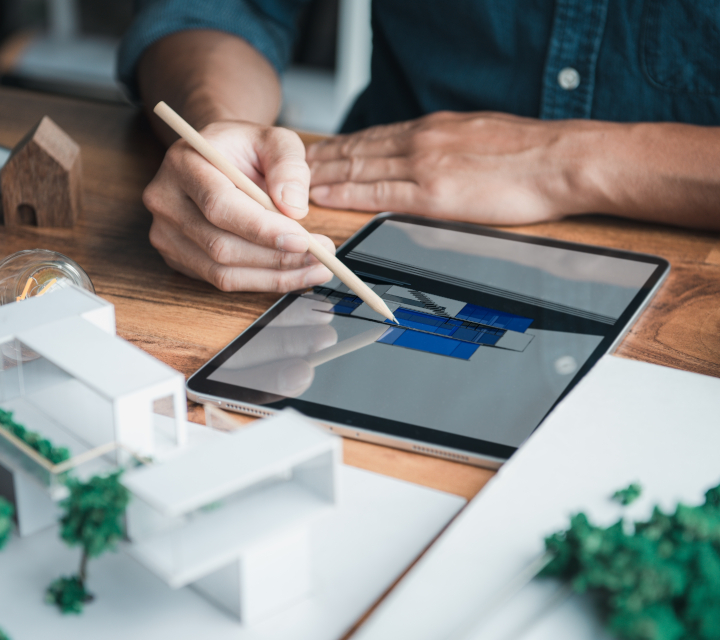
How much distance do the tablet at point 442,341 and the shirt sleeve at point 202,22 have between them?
0.53m

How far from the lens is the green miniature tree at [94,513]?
282 mm

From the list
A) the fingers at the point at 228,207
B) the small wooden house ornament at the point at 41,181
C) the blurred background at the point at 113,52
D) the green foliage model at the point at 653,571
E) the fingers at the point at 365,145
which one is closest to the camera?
the green foliage model at the point at 653,571

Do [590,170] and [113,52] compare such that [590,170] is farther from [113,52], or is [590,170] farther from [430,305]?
[113,52]

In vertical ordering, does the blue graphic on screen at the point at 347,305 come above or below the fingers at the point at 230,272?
below

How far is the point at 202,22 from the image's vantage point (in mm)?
1060

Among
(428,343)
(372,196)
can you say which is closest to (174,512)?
(428,343)

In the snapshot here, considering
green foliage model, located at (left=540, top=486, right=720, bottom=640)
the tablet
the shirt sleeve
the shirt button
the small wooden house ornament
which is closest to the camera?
green foliage model, located at (left=540, top=486, right=720, bottom=640)

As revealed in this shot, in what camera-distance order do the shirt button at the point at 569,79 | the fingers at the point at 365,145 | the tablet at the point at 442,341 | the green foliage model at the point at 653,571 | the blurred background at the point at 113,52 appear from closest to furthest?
the green foliage model at the point at 653,571 < the tablet at the point at 442,341 < the fingers at the point at 365,145 < the shirt button at the point at 569,79 < the blurred background at the point at 113,52

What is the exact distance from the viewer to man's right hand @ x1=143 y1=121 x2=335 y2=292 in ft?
1.88

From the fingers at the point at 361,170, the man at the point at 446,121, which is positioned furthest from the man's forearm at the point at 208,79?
the fingers at the point at 361,170

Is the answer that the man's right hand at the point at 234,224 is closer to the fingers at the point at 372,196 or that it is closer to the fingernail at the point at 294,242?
the fingernail at the point at 294,242

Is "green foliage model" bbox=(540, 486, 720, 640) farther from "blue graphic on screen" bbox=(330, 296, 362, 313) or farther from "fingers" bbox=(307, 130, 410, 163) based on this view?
"fingers" bbox=(307, 130, 410, 163)

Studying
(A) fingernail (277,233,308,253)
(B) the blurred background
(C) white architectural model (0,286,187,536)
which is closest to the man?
(A) fingernail (277,233,308,253)

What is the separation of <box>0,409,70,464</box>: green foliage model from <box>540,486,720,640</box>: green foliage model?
21 centimetres
